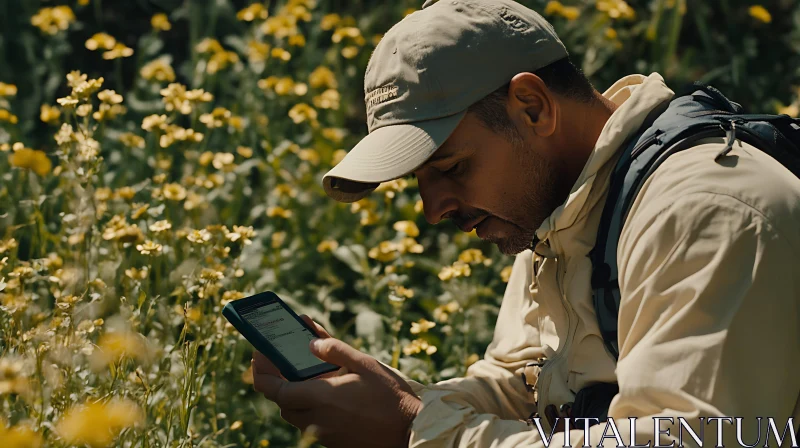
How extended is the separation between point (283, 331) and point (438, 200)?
42 centimetres

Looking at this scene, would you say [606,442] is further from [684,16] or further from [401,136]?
[684,16]

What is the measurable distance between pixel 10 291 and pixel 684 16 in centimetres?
348

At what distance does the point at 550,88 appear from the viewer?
199 centimetres

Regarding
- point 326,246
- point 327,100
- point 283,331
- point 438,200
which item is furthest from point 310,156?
point 438,200

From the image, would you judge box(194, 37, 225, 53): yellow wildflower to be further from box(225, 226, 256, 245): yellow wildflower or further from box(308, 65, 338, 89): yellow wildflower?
box(225, 226, 256, 245): yellow wildflower

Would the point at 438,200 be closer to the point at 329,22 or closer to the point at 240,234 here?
the point at 240,234

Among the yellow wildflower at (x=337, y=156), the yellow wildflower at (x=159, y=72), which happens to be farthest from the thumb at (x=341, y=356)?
the yellow wildflower at (x=159, y=72)

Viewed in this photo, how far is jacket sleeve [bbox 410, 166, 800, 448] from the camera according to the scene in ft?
5.08

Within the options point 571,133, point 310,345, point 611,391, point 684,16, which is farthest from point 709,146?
point 684,16

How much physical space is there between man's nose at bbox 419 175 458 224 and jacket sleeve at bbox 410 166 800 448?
42 centimetres

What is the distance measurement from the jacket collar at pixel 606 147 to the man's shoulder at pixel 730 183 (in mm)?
135

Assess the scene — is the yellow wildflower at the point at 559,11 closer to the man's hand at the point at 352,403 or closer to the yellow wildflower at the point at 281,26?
the yellow wildflower at the point at 281,26

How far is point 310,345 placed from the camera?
1979mm

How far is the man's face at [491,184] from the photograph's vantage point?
6.35 feet
